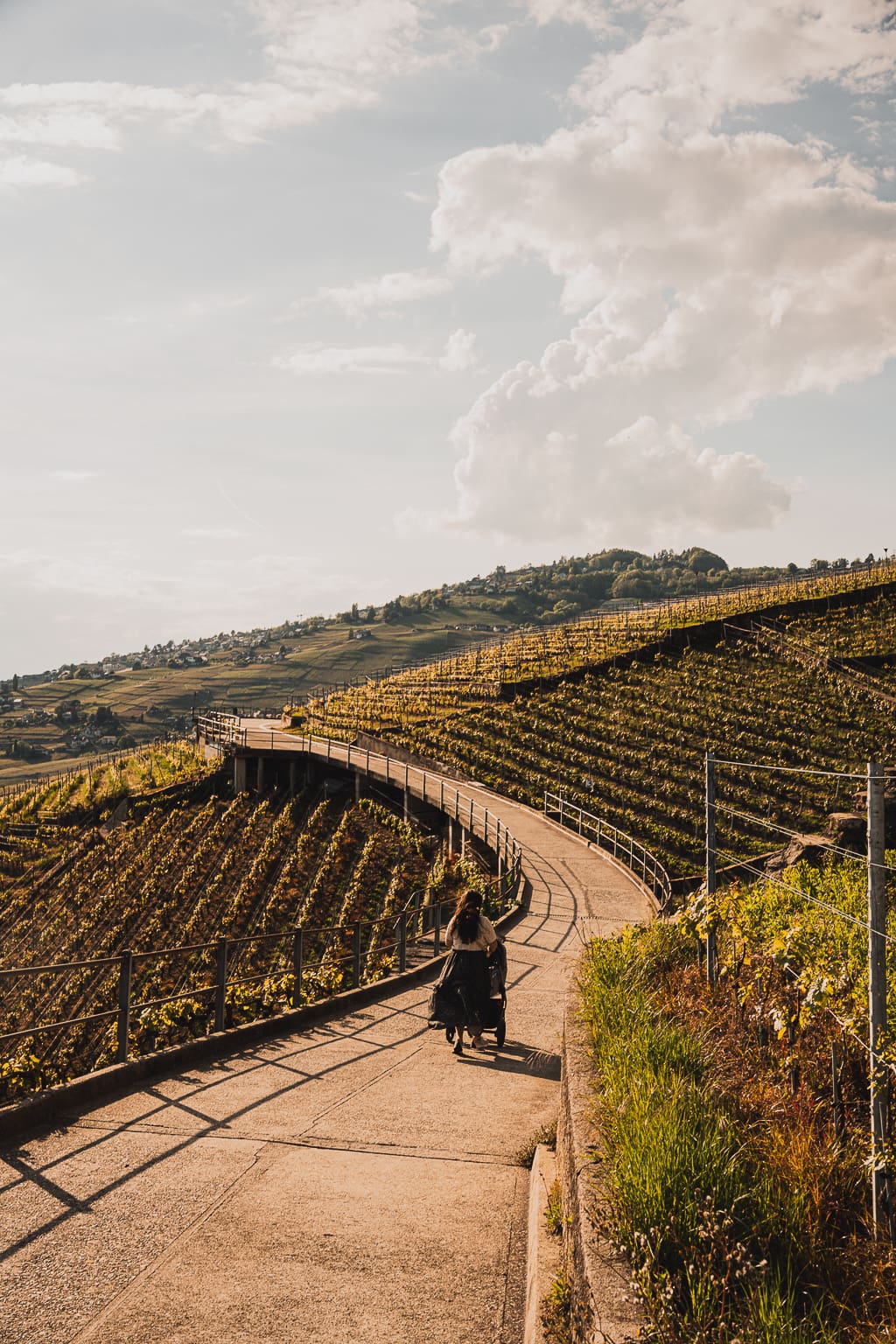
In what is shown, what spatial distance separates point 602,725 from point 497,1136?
135 feet

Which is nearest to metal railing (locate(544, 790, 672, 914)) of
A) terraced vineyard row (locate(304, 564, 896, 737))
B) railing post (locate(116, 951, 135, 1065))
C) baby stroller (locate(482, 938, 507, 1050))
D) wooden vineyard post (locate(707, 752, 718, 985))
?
baby stroller (locate(482, 938, 507, 1050))

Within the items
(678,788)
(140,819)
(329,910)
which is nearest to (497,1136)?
(329,910)

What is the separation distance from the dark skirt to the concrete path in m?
0.37

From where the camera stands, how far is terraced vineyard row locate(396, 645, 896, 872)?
37.3m

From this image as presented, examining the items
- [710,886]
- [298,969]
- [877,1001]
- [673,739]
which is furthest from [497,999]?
[673,739]

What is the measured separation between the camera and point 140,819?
144 feet

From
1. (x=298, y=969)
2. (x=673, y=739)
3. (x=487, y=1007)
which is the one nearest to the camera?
(x=487, y=1007)

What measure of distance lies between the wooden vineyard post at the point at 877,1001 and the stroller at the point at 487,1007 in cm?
548

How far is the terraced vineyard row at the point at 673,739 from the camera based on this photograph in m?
37.3

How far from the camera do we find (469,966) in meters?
9.68

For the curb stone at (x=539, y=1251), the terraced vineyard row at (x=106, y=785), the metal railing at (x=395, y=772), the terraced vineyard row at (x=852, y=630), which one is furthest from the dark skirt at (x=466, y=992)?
the terraced vineyard row at (x=852, y=630)

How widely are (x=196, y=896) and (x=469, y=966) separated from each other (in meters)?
26.1

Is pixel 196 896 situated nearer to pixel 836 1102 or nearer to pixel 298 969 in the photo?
pixel 298 969

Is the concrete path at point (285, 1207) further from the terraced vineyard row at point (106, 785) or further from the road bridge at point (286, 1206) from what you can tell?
the terraced vineyard row at point (106, 785)
